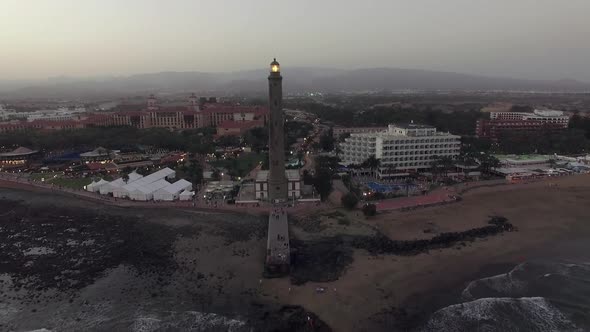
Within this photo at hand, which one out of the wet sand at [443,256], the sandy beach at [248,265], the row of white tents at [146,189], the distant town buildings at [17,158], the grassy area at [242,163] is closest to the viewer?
the sandy beach at [248,265]

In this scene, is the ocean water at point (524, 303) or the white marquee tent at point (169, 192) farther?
the white marquee tent at point (169, 192)

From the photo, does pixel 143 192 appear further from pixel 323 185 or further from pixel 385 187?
pixel 385 187

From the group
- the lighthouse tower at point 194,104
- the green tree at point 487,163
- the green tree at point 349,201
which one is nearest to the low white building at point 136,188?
the green tree at point 349,201

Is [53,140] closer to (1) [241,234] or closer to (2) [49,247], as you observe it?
(2) [49,247]

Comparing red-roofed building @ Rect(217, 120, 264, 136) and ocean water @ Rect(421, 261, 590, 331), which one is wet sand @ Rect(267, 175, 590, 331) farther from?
red-roofed building @ Rect(217, 120, 264, 136)

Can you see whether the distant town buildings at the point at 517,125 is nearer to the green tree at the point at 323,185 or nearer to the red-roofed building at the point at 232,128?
the green tree at the point at 323,185

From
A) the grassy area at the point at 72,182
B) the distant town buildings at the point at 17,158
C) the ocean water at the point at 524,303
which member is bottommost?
the ocean water at the point at 524,303

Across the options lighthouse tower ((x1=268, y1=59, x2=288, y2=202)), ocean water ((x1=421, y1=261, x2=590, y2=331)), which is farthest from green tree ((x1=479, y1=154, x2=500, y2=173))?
lighthouse tower ((x1=268, y1=59, x2=288, y2=202))
